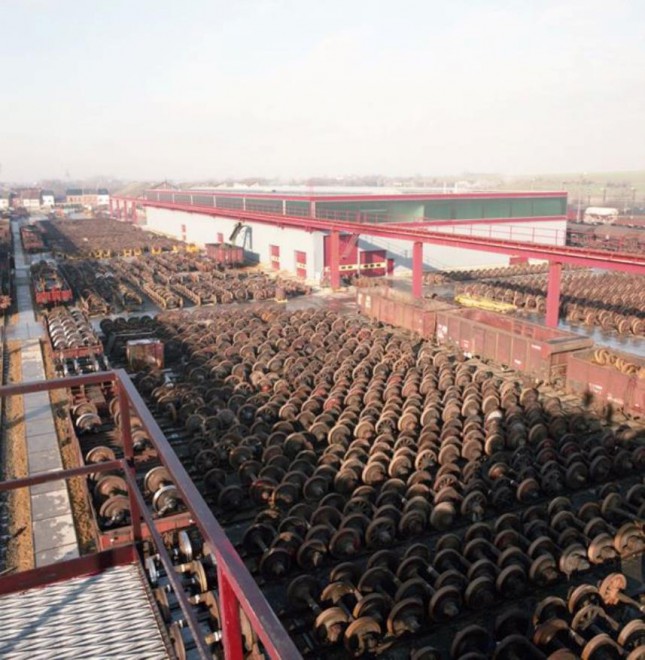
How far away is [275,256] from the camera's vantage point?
51.8 metres

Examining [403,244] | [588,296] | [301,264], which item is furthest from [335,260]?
[588,296]

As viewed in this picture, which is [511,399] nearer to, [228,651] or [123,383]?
[123,383]

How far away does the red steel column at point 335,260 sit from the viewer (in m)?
41.4

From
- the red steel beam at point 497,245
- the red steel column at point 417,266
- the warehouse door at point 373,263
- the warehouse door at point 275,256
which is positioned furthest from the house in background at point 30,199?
the red steel column at point 417,266

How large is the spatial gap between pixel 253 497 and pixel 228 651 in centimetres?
1140

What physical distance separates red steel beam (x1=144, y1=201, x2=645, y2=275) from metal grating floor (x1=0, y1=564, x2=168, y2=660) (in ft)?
70.9

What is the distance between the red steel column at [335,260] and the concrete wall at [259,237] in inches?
102

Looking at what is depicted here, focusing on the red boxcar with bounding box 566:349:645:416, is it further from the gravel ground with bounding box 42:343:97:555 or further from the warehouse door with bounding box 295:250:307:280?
the warehouse door with bounding box 295:250:307:280

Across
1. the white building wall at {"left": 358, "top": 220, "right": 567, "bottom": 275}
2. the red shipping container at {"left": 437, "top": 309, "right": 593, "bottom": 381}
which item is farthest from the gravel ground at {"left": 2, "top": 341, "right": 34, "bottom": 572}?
the white building wall at {"left": 358, "top": 220, "right": 567, "bottom": 275}

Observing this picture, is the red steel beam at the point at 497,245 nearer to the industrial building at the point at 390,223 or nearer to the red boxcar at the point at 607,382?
the industrial building at the point at 390,223

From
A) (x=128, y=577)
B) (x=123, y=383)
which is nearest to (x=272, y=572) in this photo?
(x=128, y=577)

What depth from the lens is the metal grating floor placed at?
13.0 feet

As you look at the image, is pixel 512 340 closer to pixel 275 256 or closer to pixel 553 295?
pixel 553 295

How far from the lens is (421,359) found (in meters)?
23.6
